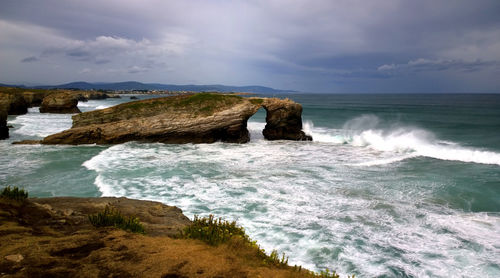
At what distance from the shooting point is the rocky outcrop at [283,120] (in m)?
29.2

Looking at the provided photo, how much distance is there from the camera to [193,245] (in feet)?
18.0

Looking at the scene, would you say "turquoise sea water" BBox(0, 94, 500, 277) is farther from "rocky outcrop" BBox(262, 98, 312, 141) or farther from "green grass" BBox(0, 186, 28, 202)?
"rocky outcrop" BBox(262, 98, 312, 141)

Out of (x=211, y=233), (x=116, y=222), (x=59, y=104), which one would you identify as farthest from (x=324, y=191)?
(x=59, y=104)

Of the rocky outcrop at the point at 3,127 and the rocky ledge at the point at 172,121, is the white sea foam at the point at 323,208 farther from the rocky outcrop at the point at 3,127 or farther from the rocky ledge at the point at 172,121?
the rocky outcrop at the point at 3,127

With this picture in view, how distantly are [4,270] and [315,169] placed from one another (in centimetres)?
1520

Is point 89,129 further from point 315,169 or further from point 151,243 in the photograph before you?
point 151,243

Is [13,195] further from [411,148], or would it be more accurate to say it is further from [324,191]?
[411,148]

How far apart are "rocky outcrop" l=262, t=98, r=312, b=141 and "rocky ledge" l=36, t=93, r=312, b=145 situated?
11 centimetres

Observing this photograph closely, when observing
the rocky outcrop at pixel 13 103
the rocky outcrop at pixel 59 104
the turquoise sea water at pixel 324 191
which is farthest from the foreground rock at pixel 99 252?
the rocky outcrop at pixel 59 104

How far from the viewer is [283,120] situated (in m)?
29.3

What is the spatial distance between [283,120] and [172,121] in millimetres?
11318

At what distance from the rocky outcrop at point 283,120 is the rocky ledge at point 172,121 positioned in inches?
4.1

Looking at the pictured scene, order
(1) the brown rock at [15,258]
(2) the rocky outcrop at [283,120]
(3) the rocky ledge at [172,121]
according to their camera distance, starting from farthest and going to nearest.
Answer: (2) the rocky outcrop at [283,120] → (3) the rocky ledge at [172,121] → (1) the brown rock at [15,258]

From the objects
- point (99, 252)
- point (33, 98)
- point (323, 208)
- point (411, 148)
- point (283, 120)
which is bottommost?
point (323, 208)
